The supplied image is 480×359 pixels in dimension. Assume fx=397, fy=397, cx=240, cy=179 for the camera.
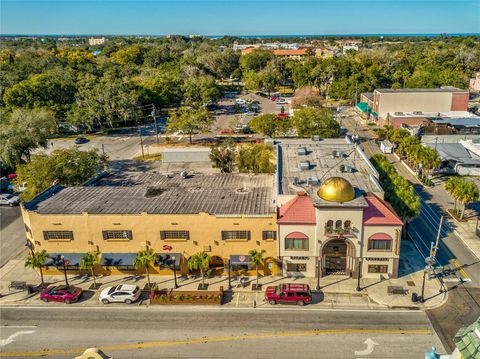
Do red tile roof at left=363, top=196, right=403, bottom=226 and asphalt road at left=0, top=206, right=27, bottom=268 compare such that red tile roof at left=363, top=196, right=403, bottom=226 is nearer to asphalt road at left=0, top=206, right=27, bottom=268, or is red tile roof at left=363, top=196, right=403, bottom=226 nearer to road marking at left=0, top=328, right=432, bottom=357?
road marking at left=0, top=328, right=432, bottom=357

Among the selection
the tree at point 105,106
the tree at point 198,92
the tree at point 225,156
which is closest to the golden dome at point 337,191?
the tree at point 225,156

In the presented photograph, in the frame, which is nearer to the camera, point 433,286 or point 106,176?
point 433,286

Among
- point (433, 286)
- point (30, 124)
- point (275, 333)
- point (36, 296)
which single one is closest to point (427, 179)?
point (433, 286)

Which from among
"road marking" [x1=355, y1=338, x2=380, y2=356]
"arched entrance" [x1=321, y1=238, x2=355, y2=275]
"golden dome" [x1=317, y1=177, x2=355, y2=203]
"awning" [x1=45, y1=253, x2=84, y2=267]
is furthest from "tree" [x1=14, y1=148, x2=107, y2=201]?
"road marking" [x1=355, y1=338, x2=380, y2=356]

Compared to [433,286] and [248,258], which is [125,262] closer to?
[248,258]

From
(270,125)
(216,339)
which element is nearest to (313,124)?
(270,125)
